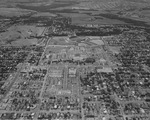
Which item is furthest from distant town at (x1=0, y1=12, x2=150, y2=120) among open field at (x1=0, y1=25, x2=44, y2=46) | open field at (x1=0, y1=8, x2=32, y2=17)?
open field at (x1=0, y1=8, x2=32, y2=17)

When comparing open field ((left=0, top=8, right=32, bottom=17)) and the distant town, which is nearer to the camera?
the distant town

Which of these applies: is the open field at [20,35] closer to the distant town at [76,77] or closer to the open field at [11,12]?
the distant town at [76,77]

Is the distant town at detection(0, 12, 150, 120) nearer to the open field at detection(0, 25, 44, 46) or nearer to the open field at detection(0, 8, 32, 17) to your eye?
the open field at detection(0, 25, 44, 46)

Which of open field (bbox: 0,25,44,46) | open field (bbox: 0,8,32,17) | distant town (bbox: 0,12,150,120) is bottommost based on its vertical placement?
distant town (bbox: 0,12,150,120)

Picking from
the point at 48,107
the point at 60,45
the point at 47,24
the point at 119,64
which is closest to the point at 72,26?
the point at 47,24

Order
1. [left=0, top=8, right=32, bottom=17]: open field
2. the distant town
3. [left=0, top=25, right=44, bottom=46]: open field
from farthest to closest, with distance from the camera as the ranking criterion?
[left=0, top=8, right=32, bottom=17]: open field < [left=0, top=25, right=44, bottom=46]: open field < the distant town

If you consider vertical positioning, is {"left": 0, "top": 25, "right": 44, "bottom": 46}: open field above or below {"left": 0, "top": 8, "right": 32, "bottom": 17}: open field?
below

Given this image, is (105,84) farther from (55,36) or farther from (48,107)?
(55,36)

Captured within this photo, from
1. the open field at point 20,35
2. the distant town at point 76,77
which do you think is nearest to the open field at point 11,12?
the open field at point 20,35

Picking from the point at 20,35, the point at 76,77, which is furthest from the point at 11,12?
the point at 76,77

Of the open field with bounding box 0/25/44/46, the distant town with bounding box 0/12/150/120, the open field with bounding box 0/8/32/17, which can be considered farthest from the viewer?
the open field with bounding box 0/8/32/17
